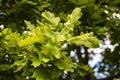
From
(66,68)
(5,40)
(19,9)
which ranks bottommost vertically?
(66,68)

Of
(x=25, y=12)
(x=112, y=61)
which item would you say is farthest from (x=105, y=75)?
(x=25, y=12)

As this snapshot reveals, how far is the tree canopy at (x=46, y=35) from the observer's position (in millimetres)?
3209

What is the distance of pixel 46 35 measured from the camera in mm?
3168

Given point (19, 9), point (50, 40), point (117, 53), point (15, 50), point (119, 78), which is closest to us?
point (50, 40)

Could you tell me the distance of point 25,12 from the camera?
5.09m

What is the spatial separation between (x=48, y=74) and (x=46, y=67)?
0.25 feet

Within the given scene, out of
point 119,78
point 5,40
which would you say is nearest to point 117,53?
point 119,78

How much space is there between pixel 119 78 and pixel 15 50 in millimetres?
4606

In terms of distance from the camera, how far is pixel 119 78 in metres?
7.82

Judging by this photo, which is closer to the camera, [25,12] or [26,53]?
[26,53]

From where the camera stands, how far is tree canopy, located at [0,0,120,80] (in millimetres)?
3209

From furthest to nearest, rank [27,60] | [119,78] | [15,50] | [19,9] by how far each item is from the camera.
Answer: [119,78], [19,9], [15,50], [27,60]

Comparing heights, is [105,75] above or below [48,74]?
above

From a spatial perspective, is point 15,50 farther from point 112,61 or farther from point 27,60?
point 112,61
